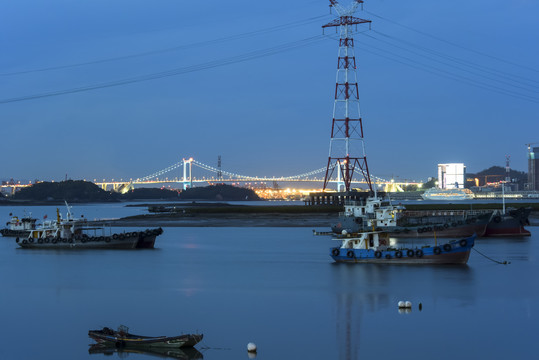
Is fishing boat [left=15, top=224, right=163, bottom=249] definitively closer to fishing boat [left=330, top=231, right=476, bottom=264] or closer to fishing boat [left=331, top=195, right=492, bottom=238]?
fishing boat [left=331, top=195, right=492, bottom=238]

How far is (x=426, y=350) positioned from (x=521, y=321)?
487 centimetres

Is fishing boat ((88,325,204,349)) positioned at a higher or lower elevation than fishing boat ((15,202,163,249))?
lower

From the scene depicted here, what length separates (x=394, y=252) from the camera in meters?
33.0

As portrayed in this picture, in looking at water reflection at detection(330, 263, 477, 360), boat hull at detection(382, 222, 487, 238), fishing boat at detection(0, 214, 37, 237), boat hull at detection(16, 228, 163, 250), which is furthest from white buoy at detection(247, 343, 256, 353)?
fishing boat at detection(0, 214, 37, 237)

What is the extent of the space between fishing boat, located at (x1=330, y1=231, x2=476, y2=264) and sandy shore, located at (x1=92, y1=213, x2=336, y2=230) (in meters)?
35.8

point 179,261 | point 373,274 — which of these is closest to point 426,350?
point 373,274

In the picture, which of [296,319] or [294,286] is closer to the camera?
[296,319]

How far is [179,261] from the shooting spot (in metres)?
39.9

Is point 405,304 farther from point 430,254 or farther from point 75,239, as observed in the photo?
point 75,239

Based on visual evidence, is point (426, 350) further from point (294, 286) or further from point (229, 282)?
point (229, 282)

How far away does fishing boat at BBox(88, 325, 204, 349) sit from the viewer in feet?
56.3

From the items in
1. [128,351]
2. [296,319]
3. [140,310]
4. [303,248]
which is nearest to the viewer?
[128,351]

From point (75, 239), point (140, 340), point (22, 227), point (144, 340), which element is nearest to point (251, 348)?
point (144, 340)

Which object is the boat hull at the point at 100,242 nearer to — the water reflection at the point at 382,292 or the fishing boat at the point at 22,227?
the fishing boat at the point at 22,227
